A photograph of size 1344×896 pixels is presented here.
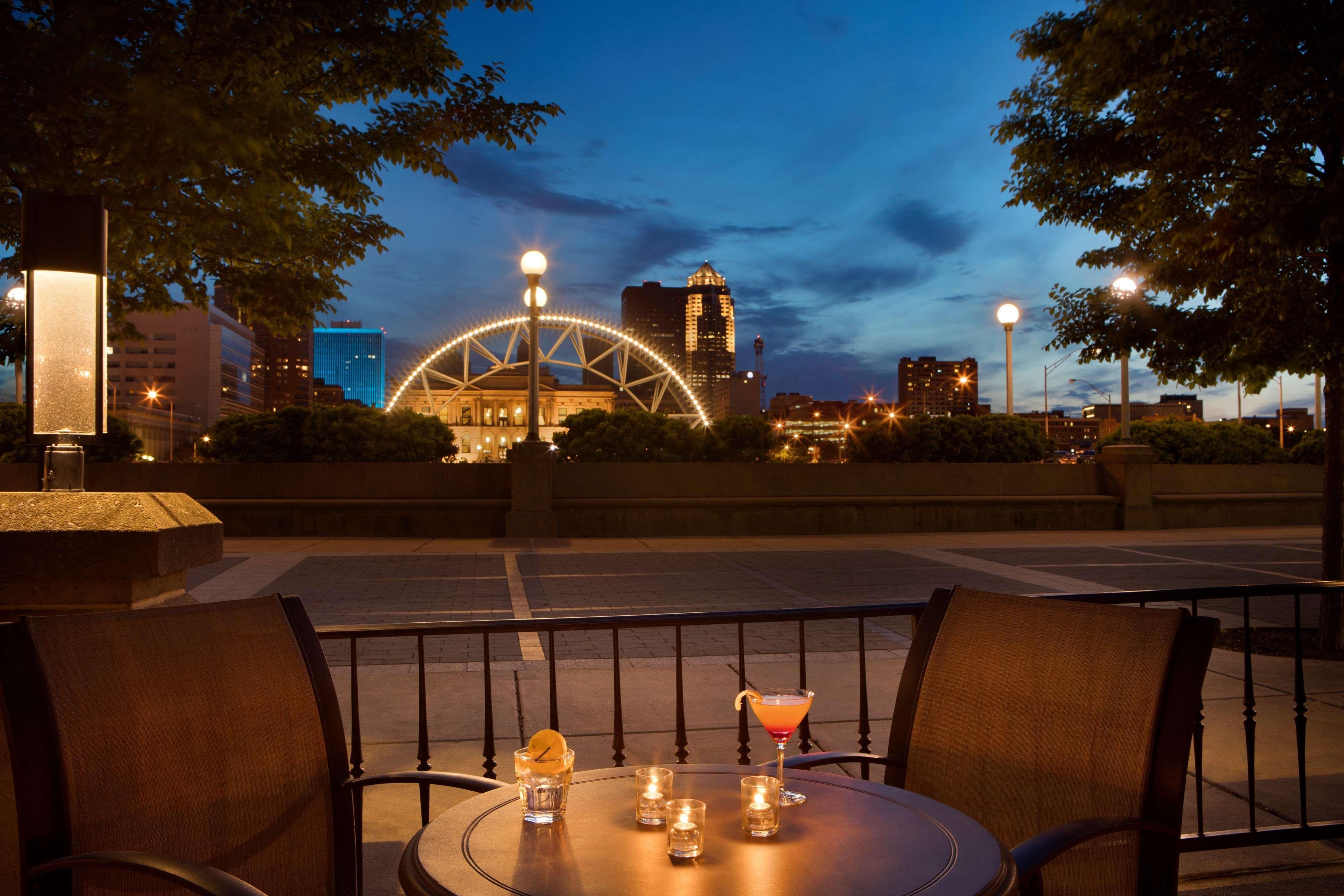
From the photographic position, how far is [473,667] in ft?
26.2

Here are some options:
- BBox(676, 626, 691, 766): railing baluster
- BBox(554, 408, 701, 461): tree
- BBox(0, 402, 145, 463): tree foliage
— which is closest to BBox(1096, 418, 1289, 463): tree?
BBox(554, 408, 701, 461): tree

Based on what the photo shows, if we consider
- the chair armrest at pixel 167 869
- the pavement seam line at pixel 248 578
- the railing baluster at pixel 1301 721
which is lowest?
the pavement seam line at pixel 248 578

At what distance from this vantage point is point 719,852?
6.68ft

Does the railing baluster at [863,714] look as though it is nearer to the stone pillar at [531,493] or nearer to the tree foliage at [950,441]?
the stone pillar at [531,493]

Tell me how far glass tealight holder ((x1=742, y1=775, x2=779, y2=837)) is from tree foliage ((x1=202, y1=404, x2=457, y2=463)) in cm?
2294

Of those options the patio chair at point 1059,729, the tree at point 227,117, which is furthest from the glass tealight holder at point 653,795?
the tree at point 227,117

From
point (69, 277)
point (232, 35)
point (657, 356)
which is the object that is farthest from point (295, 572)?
point (657, 356)

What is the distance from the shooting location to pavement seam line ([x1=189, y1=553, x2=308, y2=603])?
11430 mm

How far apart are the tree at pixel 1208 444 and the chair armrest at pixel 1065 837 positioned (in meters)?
26.2

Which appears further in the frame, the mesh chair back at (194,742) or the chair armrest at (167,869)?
the mesh chair back at (194,742)

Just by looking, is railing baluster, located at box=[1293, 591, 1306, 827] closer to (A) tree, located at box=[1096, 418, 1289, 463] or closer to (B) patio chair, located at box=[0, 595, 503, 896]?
(B) patio chair, located at box=[0, 595, 503, 896]

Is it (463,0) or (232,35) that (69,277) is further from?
(463,0)

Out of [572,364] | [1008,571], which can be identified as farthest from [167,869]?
[572,364]

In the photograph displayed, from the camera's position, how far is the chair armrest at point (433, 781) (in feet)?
8.78
